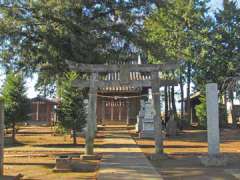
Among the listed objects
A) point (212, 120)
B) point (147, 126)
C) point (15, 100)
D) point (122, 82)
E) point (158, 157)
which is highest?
point (122, 82)

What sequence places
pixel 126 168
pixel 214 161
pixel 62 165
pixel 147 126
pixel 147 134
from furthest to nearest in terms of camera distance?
pixel 147 126
pixel 147 134
pixel 214 161
pixel 126 168
pixel 62 165

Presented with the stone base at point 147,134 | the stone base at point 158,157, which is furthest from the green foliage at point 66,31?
the stone base at point 158,157

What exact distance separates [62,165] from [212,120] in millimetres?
5113

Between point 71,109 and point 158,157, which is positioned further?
point 71,109

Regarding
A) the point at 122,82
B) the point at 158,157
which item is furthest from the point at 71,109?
the point at 158,157

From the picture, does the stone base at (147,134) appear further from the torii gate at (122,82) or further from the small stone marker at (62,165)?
the small stone marker at (62,165)

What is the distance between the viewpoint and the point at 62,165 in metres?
14.3

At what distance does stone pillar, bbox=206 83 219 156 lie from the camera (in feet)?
52.7

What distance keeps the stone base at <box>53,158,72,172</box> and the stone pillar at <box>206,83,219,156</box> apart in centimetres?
454

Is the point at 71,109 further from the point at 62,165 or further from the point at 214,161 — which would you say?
the point at 214,161

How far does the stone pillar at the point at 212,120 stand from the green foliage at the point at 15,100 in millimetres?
11771

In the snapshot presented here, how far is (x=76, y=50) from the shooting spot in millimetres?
29156

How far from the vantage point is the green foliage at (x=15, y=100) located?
82.5 feet

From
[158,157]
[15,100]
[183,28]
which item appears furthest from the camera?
[183,28]
